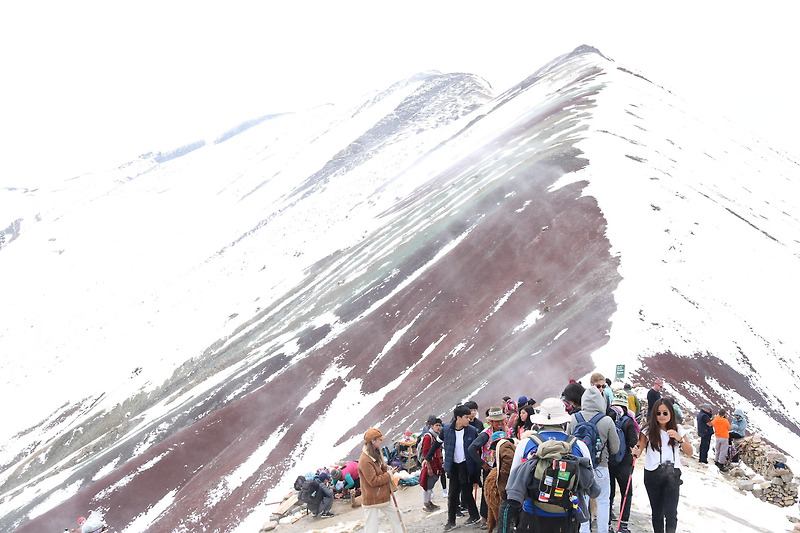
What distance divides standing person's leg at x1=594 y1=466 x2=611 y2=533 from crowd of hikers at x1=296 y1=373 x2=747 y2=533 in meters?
0.01

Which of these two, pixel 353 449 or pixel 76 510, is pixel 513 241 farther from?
pixel 76 510

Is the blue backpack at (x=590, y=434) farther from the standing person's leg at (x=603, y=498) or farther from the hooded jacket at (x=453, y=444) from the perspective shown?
the hooded jacket at (x=453, y=444)

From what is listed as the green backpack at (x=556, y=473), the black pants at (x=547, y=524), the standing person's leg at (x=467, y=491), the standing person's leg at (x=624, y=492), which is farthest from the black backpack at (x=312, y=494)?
the green backpack at (x=556, y=473)

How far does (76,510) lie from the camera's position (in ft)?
108

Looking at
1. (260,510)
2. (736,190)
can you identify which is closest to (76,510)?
(260,510)

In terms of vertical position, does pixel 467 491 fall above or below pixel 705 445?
above

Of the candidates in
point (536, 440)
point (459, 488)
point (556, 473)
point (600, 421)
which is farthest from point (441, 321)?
point (556, 473)

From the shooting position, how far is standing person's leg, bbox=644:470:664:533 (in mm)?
8719

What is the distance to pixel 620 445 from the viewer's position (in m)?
8.63

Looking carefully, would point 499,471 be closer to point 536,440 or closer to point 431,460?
point 536,440

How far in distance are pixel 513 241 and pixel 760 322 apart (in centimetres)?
1396

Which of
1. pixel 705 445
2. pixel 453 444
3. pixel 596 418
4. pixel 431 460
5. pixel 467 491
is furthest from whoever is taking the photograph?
pixel 705 445

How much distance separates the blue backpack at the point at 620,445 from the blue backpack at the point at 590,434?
21.5 inches

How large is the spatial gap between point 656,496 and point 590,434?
1.92 meters
